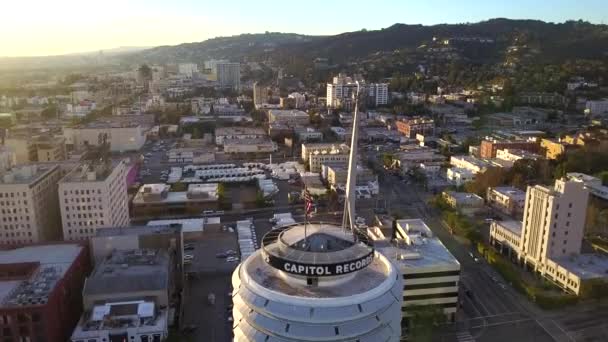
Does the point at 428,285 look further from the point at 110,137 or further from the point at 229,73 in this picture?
the point at 229,73

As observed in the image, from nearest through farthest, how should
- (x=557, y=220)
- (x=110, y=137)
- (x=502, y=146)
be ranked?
(x=557, y=220) → (x=502, y=146) → (x=110, y=137)

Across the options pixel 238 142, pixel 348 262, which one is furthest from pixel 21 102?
pixel 348 262

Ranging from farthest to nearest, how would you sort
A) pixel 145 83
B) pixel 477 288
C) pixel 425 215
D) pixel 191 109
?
1. pixel 145 83
2. pixel 191 109
3. pixel 425 215
4. pixel 477 288

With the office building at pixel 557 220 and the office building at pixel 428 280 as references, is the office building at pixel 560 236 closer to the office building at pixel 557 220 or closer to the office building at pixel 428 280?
the office building at pixel 557 220

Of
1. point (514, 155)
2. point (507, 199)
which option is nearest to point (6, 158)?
point (507, 199)

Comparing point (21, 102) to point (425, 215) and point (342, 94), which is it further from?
point (425, 215)

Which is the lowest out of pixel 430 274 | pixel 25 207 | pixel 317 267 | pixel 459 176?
pixel 459 176
